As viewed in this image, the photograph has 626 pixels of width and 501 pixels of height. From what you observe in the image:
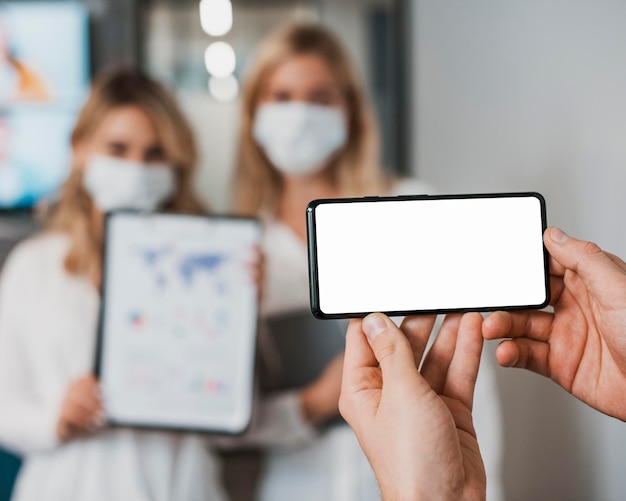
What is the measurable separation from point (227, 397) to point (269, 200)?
39 cm

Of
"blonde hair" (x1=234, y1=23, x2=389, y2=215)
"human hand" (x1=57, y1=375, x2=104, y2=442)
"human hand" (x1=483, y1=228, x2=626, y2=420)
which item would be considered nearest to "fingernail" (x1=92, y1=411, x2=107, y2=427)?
"human hand" (x1=57, y1=375, x2=104, y2=442)

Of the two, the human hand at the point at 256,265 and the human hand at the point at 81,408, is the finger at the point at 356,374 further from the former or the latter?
the human hand at the point at 81,408

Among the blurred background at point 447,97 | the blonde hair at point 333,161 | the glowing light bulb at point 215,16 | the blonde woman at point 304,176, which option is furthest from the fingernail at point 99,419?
the glowing light bulb at point 215,16

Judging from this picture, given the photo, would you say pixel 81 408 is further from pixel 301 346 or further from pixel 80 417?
pixel 301 346

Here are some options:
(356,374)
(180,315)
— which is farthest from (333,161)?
(356,374)

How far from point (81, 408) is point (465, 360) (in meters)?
0.71

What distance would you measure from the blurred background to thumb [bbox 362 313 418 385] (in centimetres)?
38

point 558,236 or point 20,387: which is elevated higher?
point 558,236

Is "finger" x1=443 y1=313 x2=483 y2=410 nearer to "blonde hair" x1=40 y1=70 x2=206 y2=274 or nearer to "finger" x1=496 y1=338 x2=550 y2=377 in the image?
"finger" x1=496 y1=338 x2=550 y2=377

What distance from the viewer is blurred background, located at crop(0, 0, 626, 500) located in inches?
32.5

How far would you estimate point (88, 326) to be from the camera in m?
1.11

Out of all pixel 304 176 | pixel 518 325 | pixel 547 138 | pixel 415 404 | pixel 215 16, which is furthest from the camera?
pixel 215 16

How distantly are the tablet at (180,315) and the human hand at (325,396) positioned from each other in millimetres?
148

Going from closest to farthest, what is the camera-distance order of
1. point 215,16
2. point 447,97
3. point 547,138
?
1. point 547,138
2. point 447,97
3. point 215,16
